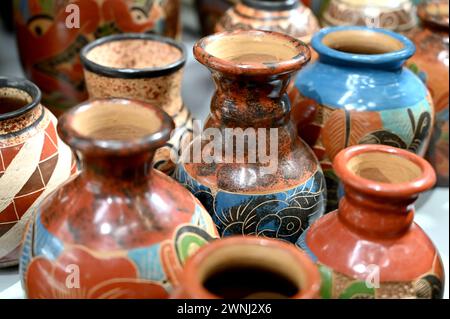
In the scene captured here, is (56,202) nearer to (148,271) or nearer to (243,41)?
(148,271)

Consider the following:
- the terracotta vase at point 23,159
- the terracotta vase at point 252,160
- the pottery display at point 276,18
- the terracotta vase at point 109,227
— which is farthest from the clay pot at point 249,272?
the pottery display at point 276,18

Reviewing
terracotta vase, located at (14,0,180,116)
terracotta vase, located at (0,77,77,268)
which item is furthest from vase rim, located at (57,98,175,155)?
terracotta vase, located at (14,0,180,116)

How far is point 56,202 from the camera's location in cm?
79

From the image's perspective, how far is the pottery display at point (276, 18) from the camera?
1559mm

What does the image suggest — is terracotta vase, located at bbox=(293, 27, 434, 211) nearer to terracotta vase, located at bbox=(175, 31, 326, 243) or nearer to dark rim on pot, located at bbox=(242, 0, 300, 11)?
terracotta vase, located at bbox=(175, 31, 326, 243)

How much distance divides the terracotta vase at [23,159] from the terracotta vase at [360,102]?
0.42 m

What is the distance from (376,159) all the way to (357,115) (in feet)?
0.84

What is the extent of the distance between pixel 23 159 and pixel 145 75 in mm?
270

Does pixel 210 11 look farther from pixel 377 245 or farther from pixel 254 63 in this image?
pixel 377 245

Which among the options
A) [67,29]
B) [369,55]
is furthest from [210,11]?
[369,55]

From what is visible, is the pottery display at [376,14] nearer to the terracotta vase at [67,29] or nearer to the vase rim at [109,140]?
the terracotta vase at [67,29]

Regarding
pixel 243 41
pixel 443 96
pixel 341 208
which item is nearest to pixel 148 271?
pixel 341 208

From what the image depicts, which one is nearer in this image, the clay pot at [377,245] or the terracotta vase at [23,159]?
the clay pot at [377,245]

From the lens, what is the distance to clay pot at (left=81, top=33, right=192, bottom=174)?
1172mm
